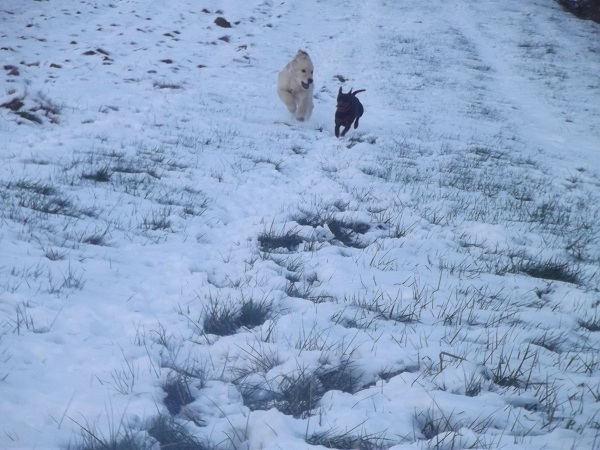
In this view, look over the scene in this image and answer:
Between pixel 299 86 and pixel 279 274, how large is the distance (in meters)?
8.28

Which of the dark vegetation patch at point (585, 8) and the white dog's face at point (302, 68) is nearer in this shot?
the white dog's face at point (302, 68)

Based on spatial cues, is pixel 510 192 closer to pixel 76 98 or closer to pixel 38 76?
pixel 76 98

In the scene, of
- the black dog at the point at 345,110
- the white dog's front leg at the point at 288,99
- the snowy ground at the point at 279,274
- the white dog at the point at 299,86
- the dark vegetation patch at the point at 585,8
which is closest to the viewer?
the snowy ground at the point at 279,274

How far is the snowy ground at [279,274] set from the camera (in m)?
2.53

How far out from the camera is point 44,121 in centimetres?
897

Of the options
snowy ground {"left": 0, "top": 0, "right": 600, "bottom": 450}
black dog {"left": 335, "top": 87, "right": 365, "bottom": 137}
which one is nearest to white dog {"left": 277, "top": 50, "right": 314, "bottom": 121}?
snowy ground {"left": 0, "top": 0, "right": 600, "bottom": 450}

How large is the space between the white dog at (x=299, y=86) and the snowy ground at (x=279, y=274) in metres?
0.55

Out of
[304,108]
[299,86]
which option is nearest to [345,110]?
[304,108]

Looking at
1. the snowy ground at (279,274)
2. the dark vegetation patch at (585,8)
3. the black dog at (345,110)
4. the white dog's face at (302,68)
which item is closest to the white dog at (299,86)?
the white dog's face at (302,68)

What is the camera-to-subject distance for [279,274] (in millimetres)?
4430

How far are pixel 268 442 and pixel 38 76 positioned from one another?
12.6m

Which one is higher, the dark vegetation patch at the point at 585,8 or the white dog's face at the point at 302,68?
the dark vegetation patch at the point at 585,8

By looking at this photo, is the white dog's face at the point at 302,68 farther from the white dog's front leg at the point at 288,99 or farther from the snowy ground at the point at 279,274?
the snowy ground at the point at 279,274

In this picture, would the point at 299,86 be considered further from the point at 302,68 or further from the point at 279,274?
the point at 279,274
